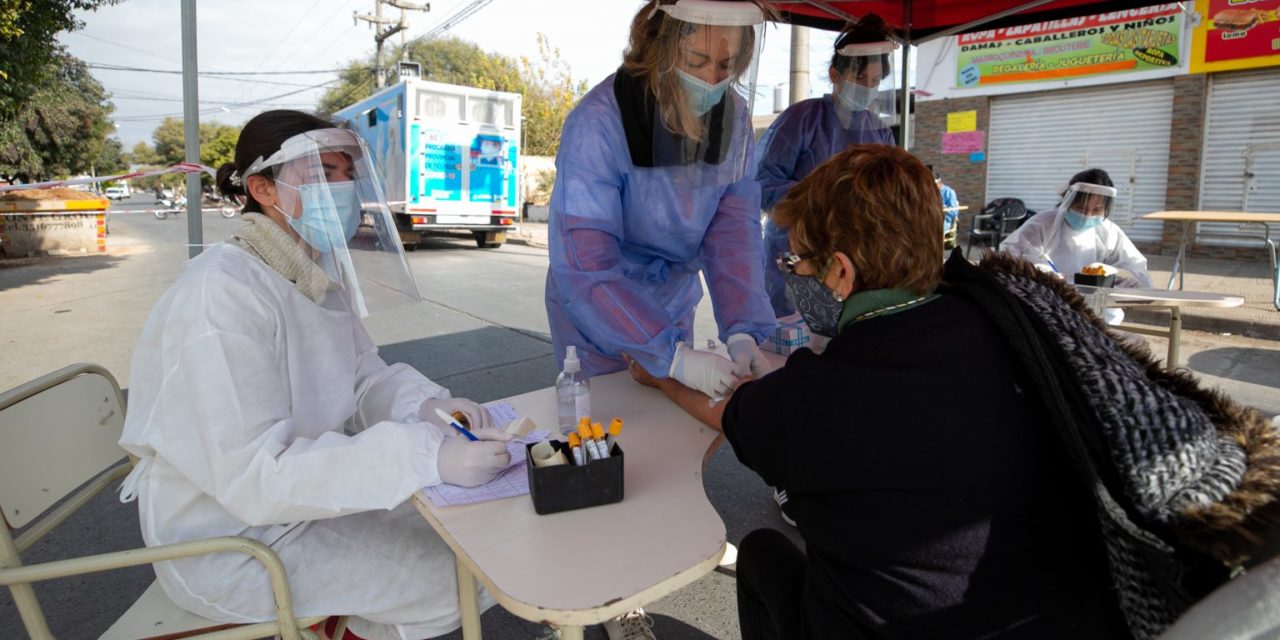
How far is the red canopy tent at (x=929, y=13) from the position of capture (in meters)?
3.37

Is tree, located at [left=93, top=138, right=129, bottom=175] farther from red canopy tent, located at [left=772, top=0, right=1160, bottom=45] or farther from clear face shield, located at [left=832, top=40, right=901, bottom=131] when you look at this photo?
clear face shield, located at [left=832, top=40, right=901, bottom=131]

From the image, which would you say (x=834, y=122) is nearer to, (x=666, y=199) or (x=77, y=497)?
(x=666, y=199)

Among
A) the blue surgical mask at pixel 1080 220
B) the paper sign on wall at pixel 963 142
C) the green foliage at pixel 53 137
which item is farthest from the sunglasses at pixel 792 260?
the green foliage at pixel 53 137

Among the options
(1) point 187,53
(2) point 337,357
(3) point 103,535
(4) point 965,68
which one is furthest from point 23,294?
(4) point 965,68

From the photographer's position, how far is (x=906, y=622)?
1123 millimetres

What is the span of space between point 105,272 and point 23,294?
233cm

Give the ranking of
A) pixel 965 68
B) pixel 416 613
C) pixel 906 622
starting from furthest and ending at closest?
pixel 965 68 < pixel 416 613 < pixel 906 622

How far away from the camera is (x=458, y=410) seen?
1752 millimetres

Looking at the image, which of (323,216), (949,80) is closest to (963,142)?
(949,80)

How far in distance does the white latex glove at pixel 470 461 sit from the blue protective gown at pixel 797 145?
6.73 ft

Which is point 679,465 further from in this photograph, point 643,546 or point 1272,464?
point 1272,464

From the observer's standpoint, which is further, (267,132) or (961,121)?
(961,121)

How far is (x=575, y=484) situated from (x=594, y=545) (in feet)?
0.49

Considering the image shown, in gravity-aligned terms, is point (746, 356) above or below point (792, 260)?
below
